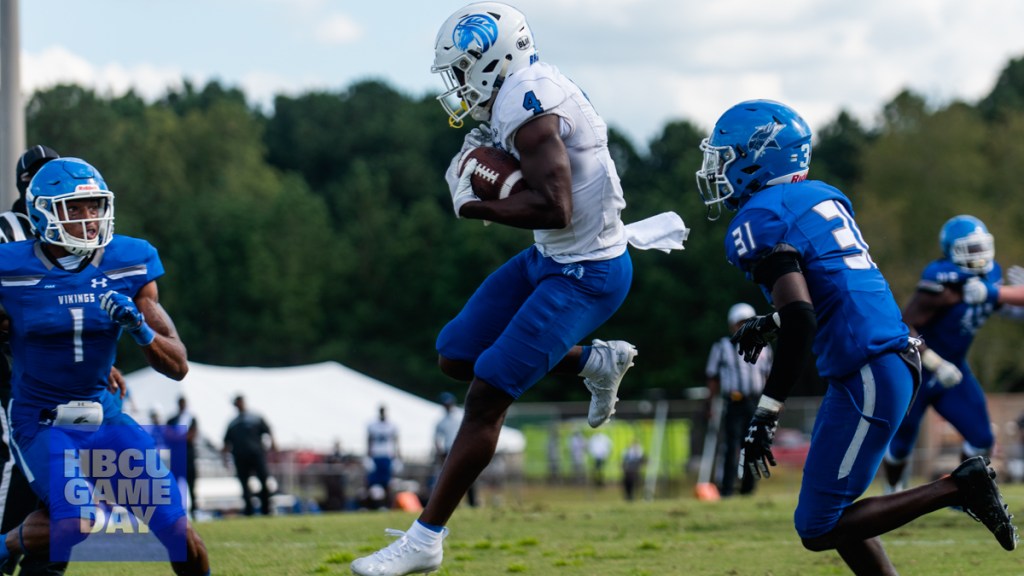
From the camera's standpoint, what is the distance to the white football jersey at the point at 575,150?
548 centimetres

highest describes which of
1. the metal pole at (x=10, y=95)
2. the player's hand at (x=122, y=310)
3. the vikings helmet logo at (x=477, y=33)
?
the metal pole at (x=10, y=95)

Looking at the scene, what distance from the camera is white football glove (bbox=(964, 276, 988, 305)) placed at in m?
10.0

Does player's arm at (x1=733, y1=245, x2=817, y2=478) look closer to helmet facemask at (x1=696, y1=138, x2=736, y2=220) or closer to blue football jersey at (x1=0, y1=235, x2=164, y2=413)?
helmet facemask at (x1=696, y1=138, x2=736, y2=220)

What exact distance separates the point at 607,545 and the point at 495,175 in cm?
361

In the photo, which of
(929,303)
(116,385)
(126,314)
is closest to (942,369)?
(929,303)

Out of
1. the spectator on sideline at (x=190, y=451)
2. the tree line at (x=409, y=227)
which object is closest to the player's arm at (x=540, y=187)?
the spectator on sideline at (x=190, y=451)

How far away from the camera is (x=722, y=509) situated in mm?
11539

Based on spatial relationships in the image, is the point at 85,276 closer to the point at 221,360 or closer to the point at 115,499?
the point at 115,499

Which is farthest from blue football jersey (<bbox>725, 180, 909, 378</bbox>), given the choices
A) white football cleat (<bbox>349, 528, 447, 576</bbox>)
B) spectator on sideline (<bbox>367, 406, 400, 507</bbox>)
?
spectator on sideline (<bbox>367, 406, 400, 507</bbox>)

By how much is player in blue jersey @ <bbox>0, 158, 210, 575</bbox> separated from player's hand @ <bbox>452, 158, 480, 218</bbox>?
1337 mm

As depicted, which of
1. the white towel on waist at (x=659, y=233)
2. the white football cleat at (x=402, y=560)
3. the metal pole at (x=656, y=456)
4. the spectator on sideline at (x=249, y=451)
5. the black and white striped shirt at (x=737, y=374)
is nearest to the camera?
the white football cleat at (x=402, y=560)

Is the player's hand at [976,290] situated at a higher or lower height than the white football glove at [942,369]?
higher

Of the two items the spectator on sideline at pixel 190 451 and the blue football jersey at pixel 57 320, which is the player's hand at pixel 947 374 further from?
the spectator on sideline at pixel 190 451

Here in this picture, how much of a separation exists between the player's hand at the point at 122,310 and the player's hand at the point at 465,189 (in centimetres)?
135
